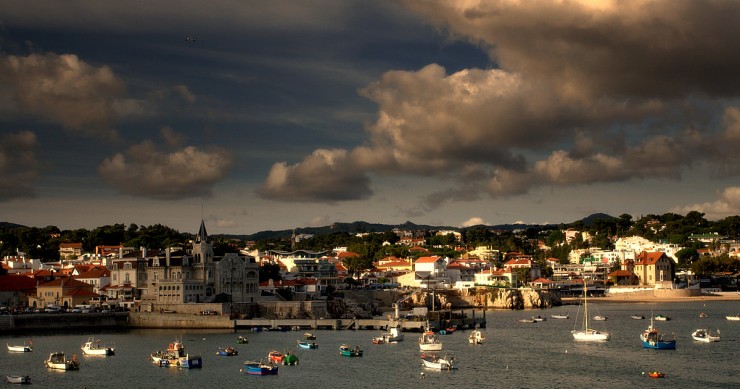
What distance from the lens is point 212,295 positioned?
11700 cm

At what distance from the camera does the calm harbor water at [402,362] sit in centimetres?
6367

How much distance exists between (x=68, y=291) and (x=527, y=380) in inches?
3036

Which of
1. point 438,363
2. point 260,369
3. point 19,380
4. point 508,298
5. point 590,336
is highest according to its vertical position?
point 508,298

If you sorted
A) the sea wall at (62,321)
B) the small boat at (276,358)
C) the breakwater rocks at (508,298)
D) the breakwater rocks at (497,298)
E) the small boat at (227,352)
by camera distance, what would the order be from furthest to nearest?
the breakwater rocks at (508,298), the breakwater rocks at (497,298), the sea wall at (62,321), the small boat at (227,352), the small boat at (276,358)

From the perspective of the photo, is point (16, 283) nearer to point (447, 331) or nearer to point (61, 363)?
point (61, 363)

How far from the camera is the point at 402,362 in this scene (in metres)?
74.2

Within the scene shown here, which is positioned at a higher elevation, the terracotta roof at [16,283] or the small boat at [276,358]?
the terracotta roof at [16,283]

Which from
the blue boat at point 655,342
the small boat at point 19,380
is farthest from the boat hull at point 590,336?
the small boat at point 19,380

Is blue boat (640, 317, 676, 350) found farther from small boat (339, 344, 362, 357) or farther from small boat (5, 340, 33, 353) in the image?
small boat (5, 340, 33, 353)

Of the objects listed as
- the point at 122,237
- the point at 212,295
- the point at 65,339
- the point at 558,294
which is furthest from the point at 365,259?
the point at 65,339

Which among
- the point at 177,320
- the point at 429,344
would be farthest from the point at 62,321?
the point at 429,344

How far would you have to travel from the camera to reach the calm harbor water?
63666 millimetres

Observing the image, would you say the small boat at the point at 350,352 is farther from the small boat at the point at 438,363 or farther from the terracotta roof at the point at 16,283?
the terracotta roof at the point at 16,283

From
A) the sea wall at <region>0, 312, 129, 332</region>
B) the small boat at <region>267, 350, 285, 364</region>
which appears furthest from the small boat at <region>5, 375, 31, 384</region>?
the sea wall at <region>0, 312, 129, 332</region>
